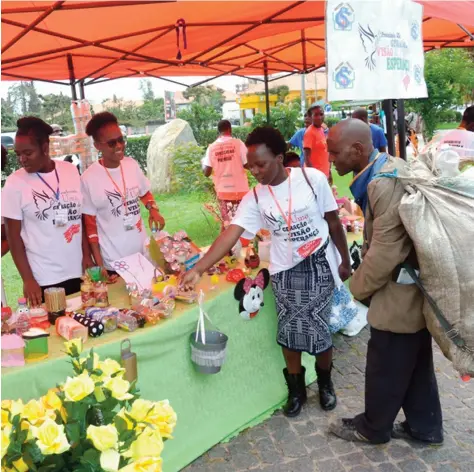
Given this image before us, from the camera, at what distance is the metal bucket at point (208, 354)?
265 cm

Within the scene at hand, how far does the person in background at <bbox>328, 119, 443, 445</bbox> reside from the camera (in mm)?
2354

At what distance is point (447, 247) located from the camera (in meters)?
Answer: 2.15

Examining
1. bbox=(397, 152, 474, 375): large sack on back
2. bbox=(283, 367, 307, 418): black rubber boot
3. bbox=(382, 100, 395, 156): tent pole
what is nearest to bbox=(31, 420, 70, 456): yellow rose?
bbox=(397, 152, 474, 375): large sack on back

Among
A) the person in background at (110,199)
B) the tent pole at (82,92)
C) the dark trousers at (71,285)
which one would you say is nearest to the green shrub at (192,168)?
A: the tent pole at (82,92)

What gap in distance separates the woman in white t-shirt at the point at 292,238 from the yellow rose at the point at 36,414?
Answer: 1.41m

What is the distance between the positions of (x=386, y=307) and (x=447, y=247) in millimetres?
488

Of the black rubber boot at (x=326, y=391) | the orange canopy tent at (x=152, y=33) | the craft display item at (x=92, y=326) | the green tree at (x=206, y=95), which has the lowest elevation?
the black rubber boot at (x=326, y=391)

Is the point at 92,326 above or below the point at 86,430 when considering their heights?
below

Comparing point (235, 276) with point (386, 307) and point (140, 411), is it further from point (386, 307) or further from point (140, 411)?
point (140, 411)

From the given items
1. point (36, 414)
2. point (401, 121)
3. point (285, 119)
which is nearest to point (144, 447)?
point (36, 414)

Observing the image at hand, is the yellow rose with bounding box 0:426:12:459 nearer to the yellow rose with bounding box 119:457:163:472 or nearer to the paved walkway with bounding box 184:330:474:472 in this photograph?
the yellow rose with bounding box 119:457:163:472

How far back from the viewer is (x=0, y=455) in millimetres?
1138

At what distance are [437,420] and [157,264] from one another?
71.8 inches

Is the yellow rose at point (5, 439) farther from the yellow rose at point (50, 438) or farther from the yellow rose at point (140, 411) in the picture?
the yellow rose at point (140, 411)
